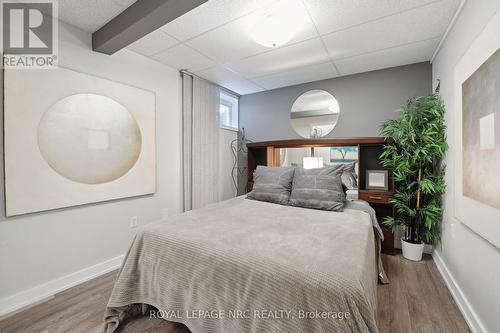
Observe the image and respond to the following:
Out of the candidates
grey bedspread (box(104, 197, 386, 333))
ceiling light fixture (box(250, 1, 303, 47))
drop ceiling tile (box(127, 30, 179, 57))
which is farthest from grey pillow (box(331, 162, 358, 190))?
drop ceiling tile (box(127, 30, 179, 57))

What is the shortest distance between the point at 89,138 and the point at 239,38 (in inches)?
67.5

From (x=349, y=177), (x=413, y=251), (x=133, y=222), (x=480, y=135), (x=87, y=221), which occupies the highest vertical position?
(x=480, y=135)

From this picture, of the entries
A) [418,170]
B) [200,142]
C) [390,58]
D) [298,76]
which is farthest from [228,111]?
[418,170]

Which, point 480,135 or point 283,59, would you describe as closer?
point 480,135

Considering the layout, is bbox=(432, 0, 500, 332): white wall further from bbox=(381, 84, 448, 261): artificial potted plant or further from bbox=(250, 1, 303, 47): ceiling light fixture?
bbox=(250, 1, 303, 47): ceiling light fixture

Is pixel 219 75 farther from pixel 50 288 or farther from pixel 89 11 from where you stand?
pixel 50 288

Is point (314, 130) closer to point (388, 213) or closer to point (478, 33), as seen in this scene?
point (388, 213)

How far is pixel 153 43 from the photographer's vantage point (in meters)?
2.23

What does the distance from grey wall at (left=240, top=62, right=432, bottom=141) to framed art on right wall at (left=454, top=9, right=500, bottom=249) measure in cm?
108

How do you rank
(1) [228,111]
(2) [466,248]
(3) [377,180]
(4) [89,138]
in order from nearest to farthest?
(2) [466,248], (4) [89,138], (3) [377,180], (1) [228,111]

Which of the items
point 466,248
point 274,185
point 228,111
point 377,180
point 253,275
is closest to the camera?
point 253,275

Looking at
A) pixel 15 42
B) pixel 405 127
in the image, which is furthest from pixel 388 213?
pixel 15 42

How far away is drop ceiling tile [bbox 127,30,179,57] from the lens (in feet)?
6.90

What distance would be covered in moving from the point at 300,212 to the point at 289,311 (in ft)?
3.60
